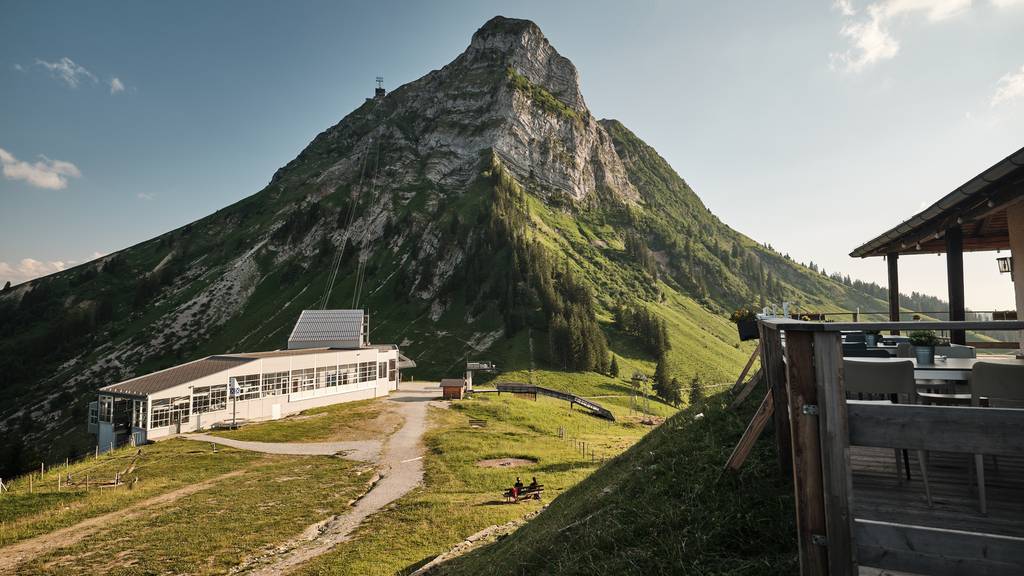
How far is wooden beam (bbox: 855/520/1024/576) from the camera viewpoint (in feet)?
10.5

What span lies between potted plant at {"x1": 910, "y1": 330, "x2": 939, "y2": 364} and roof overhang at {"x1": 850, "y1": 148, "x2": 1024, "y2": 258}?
2.86 meters

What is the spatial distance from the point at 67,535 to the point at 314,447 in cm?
1369

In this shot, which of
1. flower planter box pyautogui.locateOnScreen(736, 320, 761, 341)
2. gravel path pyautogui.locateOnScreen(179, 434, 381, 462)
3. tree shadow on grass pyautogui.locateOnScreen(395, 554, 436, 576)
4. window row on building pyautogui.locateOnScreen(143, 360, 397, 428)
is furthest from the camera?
window row on building pyautogui.locateOnScreen(143, 360, 397, 428)

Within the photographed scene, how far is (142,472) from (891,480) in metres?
32.4

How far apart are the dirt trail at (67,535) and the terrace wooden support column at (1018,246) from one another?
29.6m

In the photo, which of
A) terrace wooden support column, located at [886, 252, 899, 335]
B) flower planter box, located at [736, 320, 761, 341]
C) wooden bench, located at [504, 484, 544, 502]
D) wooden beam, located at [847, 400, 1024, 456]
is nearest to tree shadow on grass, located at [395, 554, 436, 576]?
wooden bench, located at [504, 484, 544, 502]

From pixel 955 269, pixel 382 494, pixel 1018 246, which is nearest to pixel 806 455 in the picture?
pixel 1018 246

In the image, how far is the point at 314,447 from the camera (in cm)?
2980

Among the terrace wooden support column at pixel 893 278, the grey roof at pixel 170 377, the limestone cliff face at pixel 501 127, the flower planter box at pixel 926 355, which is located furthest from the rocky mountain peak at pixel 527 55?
the flower planter box at pixel 926 355

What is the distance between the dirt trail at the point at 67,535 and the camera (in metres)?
14.8

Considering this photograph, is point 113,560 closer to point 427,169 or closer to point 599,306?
point 599,306

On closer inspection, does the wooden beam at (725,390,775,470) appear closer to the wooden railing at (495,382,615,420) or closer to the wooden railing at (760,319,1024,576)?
the wooden railing at (760,319,1024,576)

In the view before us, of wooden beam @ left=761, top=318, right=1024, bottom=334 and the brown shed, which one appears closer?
wooden beam @ left=761, top=318, right=1024, bottom=334

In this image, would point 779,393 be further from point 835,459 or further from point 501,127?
point 501,127
